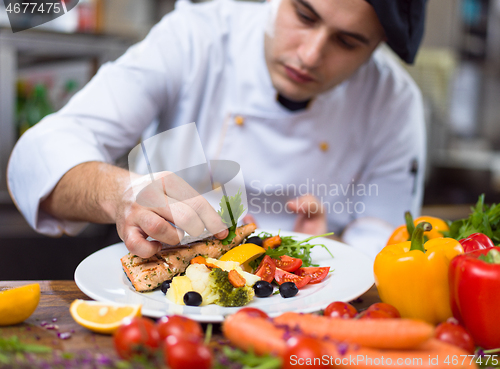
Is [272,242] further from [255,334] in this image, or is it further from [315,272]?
[255,334]

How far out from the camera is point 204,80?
168 centimetres

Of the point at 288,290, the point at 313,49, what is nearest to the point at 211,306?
the point at 288,290

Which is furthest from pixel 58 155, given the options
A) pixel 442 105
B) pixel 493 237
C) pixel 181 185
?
pixel 442 105

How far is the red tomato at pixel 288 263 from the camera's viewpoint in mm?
955

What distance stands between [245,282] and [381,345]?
314 mm

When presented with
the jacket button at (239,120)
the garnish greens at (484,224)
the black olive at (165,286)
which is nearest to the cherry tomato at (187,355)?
the black olive at (165,286)

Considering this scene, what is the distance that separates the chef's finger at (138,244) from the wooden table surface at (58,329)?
142mm

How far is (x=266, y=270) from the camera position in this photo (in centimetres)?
94

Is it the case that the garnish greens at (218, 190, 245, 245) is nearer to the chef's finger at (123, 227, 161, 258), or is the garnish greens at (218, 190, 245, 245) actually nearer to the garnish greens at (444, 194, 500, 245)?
the chef's finger at (123, 227, 161, 258)

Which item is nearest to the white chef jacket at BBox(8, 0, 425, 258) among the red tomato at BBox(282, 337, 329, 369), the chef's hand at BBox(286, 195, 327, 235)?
the chef's hand at BBox(286, 195, 327, 235)

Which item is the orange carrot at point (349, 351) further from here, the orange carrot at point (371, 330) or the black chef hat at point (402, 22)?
the black chef hat at point (402, 22)

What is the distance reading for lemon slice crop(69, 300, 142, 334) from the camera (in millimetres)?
673

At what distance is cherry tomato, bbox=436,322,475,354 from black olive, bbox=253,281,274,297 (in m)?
0.32

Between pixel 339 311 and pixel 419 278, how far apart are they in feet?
0.57
